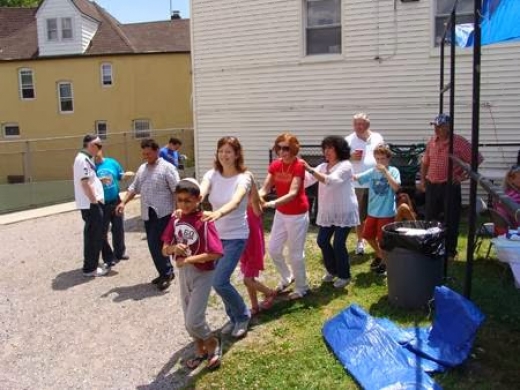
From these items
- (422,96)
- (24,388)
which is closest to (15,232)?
(24,388)

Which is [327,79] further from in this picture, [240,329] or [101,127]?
[101,127]

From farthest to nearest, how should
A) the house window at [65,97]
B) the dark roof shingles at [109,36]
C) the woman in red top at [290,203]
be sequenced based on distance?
1. the house window at [65,97]
2. the dark roof shingles at [109,36]
3. the woman in red top at [290,203]

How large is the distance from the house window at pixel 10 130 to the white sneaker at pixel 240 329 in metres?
25.2

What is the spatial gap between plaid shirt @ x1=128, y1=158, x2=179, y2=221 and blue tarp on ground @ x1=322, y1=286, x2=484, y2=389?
265 centimetres

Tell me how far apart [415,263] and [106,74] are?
2335cm

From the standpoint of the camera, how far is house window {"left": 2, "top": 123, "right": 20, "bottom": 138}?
27.1m

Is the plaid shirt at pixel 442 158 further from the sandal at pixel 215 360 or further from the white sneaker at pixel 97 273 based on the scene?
the white sneaker at pixel 97 273

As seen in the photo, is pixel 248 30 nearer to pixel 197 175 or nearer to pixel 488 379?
pixel 197 175

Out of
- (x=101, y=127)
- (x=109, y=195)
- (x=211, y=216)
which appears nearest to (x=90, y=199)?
(x=109, y=195)

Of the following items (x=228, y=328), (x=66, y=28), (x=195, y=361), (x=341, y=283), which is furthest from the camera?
(x=66, y=28)

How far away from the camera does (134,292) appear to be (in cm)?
648

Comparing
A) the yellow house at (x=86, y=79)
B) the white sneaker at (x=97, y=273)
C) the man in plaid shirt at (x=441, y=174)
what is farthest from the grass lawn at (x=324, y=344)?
the yellow house at (x=86, y=79)

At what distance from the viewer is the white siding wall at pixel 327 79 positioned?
10742mm

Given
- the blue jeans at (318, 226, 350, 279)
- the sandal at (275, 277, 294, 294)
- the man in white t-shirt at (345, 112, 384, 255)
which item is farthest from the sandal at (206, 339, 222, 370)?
the man in white t-shirt at (345, 112, 384, 255)
